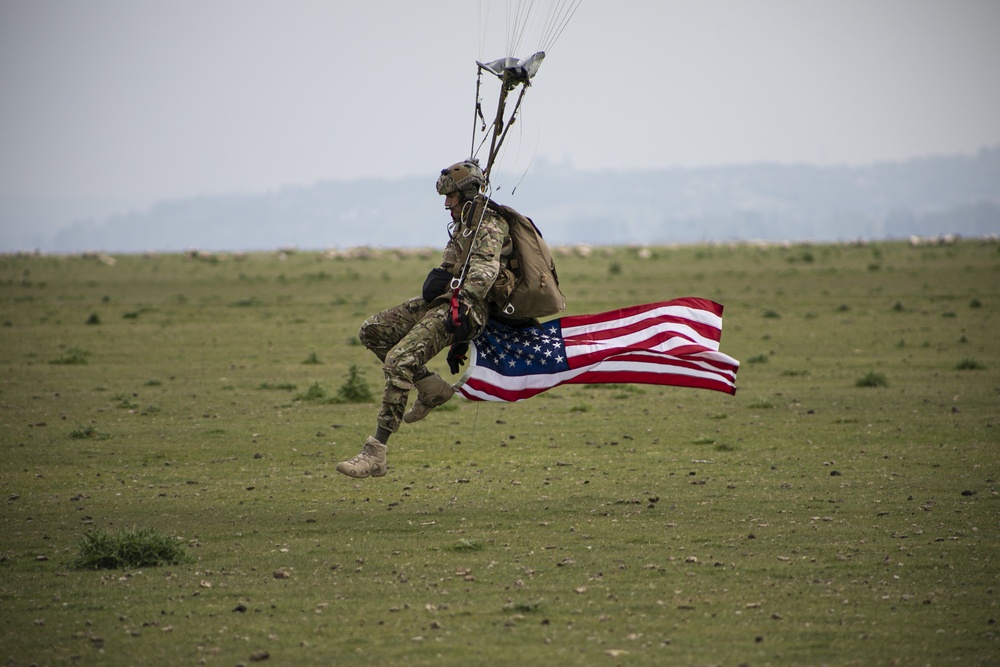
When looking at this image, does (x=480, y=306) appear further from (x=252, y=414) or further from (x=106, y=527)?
(x=252, y=414)

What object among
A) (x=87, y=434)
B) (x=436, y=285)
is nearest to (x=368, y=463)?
(x=436, y=285)

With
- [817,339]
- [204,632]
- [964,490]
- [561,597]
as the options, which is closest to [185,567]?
[204,632]

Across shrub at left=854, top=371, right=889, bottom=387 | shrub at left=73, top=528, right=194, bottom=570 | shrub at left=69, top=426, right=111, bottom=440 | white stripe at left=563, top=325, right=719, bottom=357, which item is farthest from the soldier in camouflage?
shrub at left=854, top=371, right=889, bottom=387

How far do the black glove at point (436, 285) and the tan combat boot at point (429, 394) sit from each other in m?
0.76

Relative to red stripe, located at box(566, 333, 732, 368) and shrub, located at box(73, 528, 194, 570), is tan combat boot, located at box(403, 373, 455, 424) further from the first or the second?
shrub, located at box(73, 528, 194, 570)

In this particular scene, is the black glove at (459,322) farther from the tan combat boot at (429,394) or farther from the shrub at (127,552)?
the shrub at (127,552)

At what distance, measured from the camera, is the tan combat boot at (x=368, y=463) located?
1025cm

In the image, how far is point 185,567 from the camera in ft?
30.3

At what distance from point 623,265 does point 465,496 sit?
176ft

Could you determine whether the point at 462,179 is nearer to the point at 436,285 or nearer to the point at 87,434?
the point at 436,285

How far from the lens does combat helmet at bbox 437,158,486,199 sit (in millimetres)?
11164

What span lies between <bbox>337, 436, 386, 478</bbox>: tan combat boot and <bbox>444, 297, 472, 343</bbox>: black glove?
124cm

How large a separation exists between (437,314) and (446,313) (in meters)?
0.10

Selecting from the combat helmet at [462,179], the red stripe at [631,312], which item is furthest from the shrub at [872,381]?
the combat helmet at [462,179]
